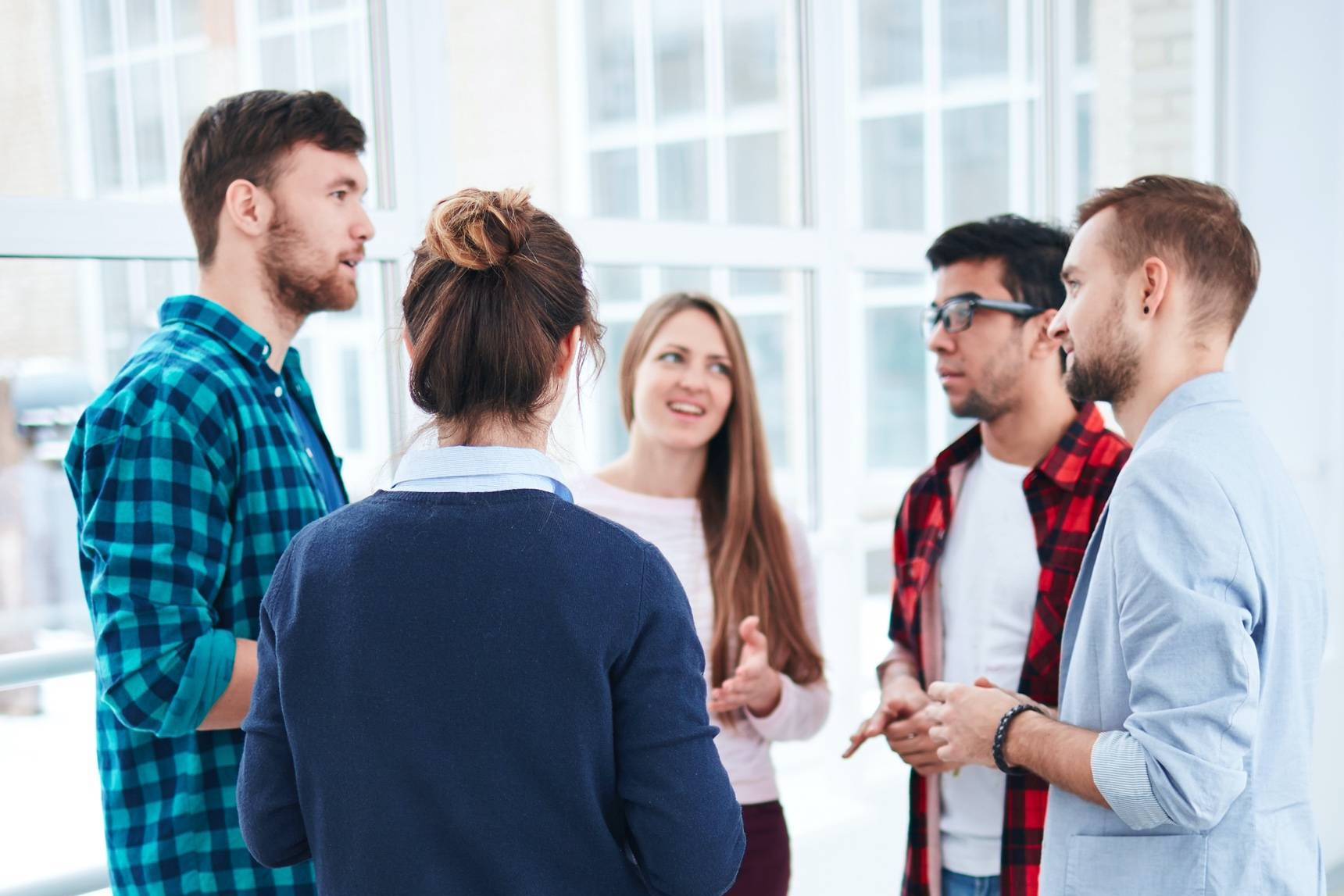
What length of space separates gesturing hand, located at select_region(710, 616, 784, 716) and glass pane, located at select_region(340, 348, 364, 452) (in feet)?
3.64

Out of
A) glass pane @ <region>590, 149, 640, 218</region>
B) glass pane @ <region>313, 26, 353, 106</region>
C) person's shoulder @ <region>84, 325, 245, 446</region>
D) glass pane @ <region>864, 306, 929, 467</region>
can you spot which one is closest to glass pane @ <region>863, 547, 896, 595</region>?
glass pane @ <region>864, 306, 929, 467</region>

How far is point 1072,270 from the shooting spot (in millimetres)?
1630

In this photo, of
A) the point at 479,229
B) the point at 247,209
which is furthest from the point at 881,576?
the point at 479,229

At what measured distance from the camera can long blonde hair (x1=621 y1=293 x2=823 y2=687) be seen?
7.12ft

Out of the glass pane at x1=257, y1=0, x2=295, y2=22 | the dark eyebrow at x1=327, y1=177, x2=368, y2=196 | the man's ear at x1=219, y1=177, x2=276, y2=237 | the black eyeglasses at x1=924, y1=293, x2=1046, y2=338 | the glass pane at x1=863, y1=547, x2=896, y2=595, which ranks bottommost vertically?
the glass pane at x1=863, y1=547, x2=896, y2=595

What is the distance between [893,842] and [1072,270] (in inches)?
85.3

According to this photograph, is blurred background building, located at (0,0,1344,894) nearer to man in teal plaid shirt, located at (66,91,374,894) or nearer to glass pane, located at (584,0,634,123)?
glass pane, located at (584,0,634,123)

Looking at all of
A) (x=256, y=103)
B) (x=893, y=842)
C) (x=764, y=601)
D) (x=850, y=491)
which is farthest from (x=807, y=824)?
(x=256, y=103)

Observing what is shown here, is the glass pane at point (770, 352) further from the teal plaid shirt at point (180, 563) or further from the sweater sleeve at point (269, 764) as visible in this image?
the sweater sleeve at point (269, 764)

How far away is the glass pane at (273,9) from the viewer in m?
2.35

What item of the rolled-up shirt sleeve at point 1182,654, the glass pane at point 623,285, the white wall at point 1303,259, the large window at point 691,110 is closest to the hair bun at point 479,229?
the rolled-up shirt sleeve at point 1182,654

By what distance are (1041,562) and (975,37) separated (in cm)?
270

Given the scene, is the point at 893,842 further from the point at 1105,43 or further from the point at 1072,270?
the point at 1105,43

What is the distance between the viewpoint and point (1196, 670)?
1326 millimetres
